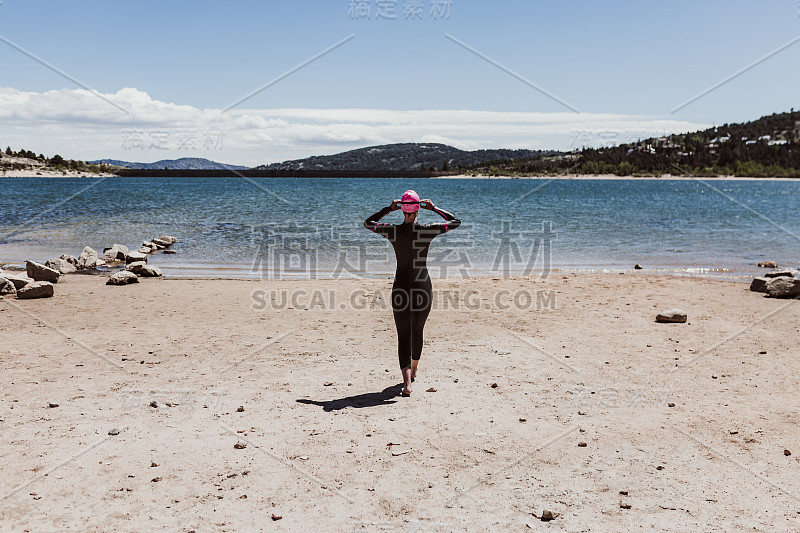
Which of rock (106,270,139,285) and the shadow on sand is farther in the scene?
rock (106,270,139,285)

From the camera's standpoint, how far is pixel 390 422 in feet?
20.2

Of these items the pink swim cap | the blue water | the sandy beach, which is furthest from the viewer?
the blue water

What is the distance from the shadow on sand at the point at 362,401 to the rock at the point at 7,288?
9.03 meters

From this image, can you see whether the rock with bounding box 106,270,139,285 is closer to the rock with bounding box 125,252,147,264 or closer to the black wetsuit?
the rock with bounding box 125,252,147,264

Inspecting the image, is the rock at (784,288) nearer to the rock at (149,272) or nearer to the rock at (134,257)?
the rock at (149,272)

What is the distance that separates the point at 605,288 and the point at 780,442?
29.1 ft

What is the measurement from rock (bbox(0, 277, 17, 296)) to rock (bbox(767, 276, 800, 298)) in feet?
52.8

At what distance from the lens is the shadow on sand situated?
666 cm

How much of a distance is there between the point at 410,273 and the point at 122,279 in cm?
1014

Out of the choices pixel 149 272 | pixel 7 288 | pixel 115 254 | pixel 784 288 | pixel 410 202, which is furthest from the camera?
pixel 115 254

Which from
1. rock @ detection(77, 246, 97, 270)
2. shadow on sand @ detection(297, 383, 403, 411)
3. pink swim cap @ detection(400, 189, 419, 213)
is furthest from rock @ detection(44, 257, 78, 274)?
pink swim cap @ detection(400, 189, 419, 213)

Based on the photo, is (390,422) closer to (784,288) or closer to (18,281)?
(18,281)

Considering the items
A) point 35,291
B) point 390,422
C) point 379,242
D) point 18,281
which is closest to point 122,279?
point 18,281

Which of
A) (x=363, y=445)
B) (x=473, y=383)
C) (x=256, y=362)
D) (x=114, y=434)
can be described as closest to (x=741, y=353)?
(x=473, y=383)
